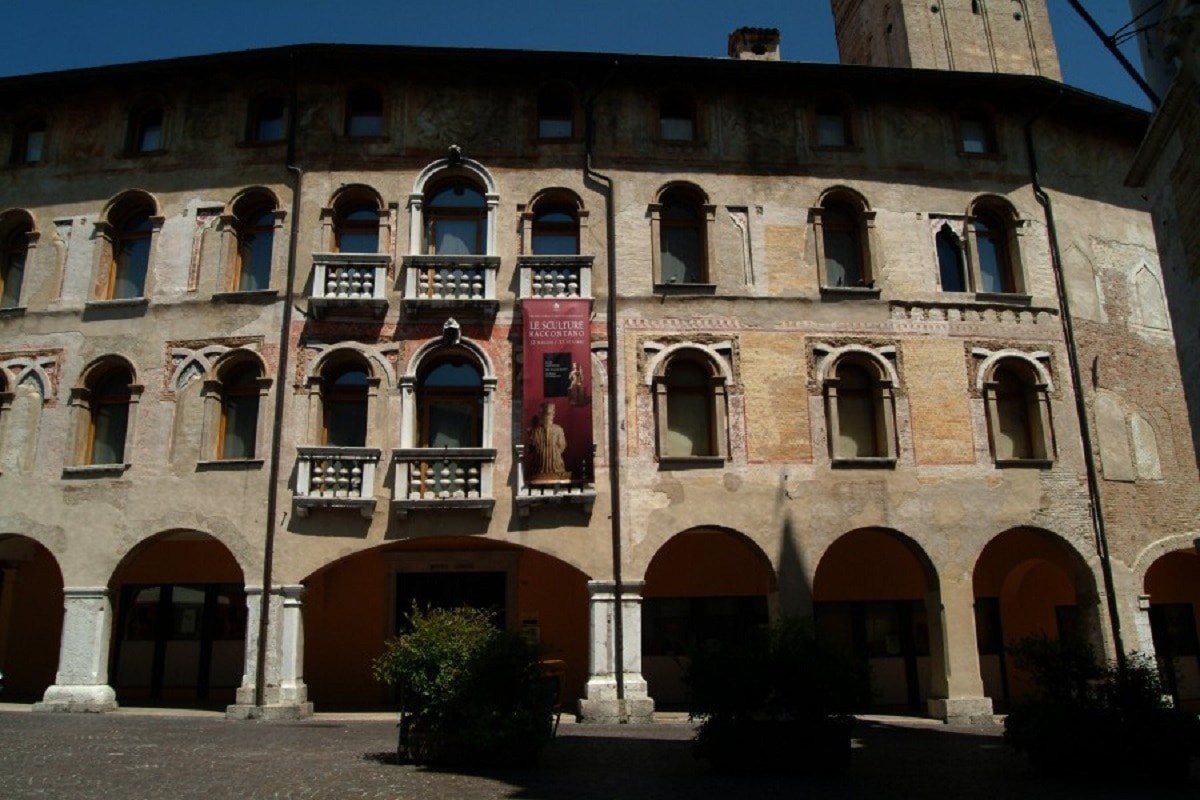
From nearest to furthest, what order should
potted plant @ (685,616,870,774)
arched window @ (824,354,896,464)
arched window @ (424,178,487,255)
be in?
potted plant @ (685,616,870,774) → arched window @ (824,354,896,464) → arched window @ (424,178,487,255)

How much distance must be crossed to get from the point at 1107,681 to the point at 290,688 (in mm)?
12417

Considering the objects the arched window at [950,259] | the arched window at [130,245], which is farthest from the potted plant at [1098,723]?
the arched window at [130,245]

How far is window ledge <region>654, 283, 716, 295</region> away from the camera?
1827 centimetres

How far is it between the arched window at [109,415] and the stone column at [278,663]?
423cm

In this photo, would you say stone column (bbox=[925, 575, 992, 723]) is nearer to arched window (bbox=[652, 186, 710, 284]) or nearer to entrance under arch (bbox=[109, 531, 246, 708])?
arched window (bbox=[652, 186, 710, 284])

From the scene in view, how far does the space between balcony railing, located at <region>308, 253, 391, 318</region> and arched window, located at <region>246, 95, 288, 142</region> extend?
3255 millimetres

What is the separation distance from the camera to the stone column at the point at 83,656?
16.3m

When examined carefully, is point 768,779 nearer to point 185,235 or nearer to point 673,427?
point 673,427

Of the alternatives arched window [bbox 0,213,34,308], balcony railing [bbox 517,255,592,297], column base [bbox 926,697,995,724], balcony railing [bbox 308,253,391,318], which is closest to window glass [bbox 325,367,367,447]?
balcony railing [bbox 308,253,391,318]

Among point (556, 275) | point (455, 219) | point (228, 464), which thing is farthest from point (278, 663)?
point (455, 219)

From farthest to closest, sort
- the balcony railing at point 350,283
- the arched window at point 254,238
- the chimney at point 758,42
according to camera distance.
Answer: the chimney at point 758,42 → the arched window at point 254,238 → the balcony railing at point 350,283

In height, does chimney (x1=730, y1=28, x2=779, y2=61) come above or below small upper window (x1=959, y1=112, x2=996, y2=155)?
above

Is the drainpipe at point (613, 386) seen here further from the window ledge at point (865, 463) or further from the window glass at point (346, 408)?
the window glass at point (346, 408)

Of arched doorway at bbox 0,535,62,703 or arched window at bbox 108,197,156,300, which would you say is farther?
arched doorway at bbox 0,535,62,703
